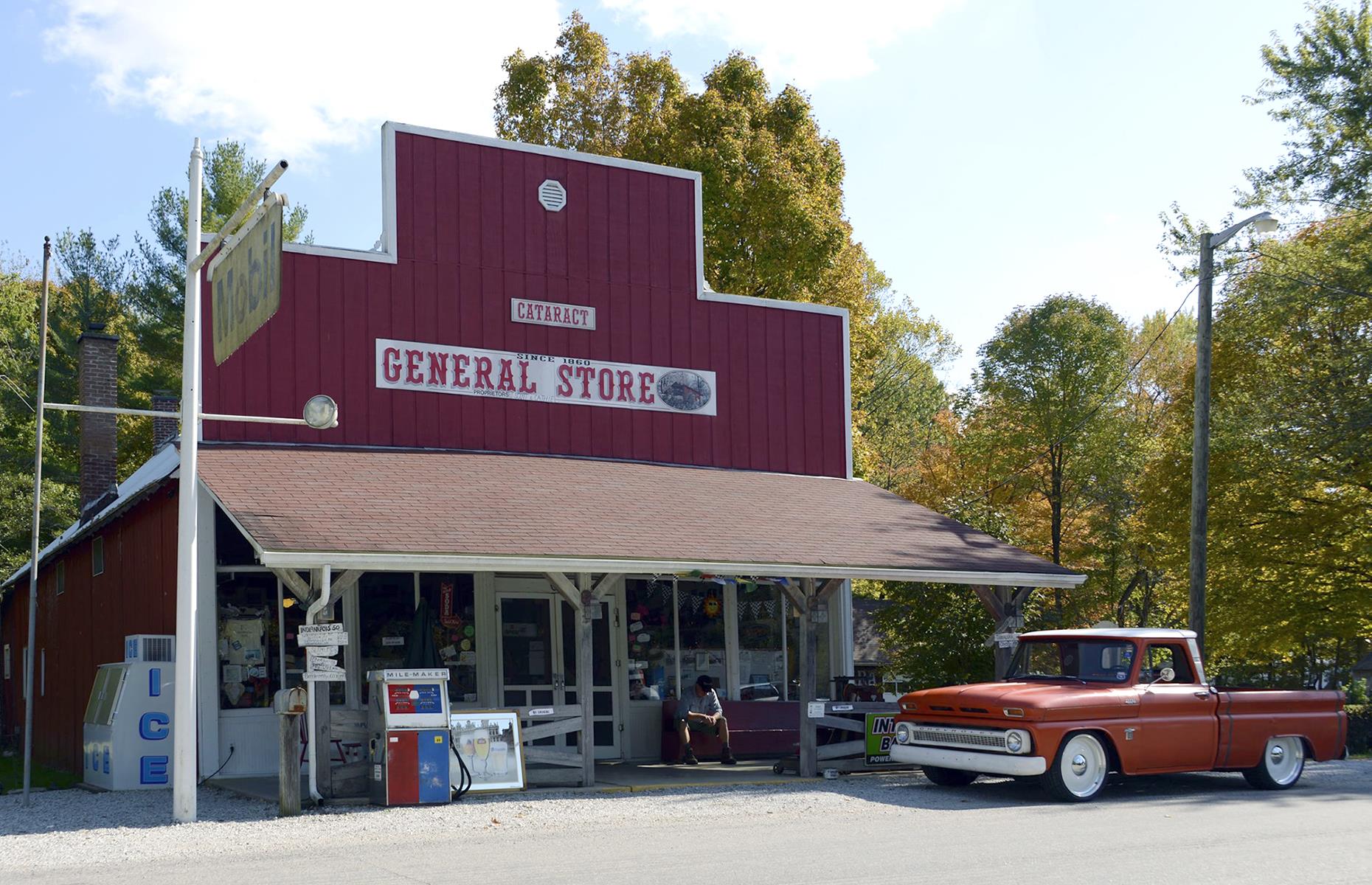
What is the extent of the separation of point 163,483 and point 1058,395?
74.3ft

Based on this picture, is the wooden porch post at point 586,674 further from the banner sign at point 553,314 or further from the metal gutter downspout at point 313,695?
the banner sign at point 553,314

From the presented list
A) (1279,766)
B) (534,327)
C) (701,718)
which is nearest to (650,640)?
(701,718)

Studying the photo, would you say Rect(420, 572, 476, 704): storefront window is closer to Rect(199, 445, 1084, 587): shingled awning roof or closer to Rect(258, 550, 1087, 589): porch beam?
Rect(199, 445, 1084, 587): shingled awning roof

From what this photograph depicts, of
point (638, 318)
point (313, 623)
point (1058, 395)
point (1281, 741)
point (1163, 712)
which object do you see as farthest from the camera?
point (1058, 395)

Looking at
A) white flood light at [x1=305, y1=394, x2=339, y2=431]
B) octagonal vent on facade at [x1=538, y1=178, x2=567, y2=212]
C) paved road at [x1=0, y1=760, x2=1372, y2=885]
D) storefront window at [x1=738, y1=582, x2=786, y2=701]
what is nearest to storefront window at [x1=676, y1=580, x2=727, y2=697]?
storefront window at [x1=738, y1=582, x2=786, y2=701]

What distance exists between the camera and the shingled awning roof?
13.5 metres

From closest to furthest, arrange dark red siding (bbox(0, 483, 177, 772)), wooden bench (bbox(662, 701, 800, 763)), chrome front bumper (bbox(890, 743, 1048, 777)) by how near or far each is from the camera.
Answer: chrome front bumper (bbox(890, 743, 1048, 777)) < dark red siding (bbox(0, 483, 177, 772)) < wooden bench (bbox(662, 701, 800, 763))

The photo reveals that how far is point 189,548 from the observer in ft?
41.2

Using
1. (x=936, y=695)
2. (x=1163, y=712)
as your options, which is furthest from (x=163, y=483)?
(x=1163, y=712)

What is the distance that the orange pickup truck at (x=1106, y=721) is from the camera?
13781 mm

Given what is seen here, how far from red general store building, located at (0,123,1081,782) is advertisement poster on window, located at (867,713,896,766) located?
4.03ft

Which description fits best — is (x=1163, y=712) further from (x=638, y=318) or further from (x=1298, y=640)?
(x=1298, y=640)

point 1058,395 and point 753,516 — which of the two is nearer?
point 753,516

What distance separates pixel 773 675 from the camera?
20312mm
